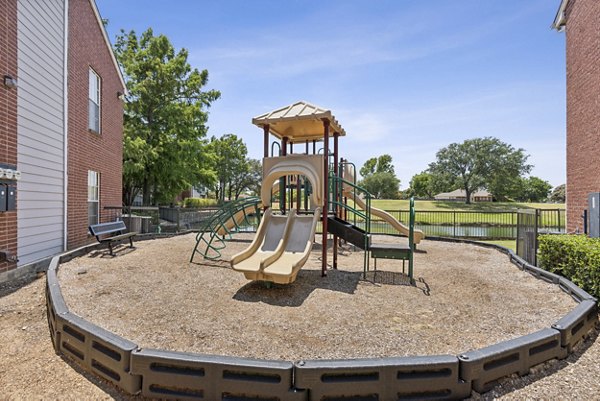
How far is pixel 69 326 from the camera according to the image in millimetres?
3197

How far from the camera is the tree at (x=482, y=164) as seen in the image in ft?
163

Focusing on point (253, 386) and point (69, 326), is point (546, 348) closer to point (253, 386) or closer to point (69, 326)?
point (253, 386)

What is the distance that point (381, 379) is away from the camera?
253 centimetres

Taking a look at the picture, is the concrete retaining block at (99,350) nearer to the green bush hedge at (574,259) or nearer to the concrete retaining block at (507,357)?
the concrete retaining block at (507,357)

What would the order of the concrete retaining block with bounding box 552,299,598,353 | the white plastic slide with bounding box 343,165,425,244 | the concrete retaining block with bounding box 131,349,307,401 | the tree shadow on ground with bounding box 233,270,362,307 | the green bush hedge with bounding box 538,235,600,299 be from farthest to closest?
the white plastic slide with bounding box 343,165,425,244 < the tree shadow on ground with bounding box 233,270,362,307 < the green bush hedge with bounding box 538,235,600,299 < the concrete retaining block with bounding box 552,299,598,353 < the concrete retaining block with bounding box 131,349,307,401

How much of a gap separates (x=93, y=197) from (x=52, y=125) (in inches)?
124

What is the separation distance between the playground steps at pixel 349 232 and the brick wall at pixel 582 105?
706 cm

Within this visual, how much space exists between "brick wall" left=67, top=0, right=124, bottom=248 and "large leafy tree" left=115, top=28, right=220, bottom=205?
784 cm

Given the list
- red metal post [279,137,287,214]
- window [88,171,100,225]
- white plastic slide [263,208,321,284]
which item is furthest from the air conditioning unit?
window [88,171,100,225]

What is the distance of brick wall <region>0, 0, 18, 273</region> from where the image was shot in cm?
582

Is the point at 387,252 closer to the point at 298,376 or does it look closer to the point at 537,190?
the point at 298,376

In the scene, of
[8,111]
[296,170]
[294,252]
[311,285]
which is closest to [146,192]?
[8,111]

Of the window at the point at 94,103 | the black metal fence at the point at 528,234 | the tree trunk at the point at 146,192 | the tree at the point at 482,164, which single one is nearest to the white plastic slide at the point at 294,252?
the black metal fence at the point at 528,234

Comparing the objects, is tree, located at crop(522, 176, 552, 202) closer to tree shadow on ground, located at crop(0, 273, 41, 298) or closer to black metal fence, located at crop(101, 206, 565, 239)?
black metal fence, located at crop(101, 206, 565, 239)
